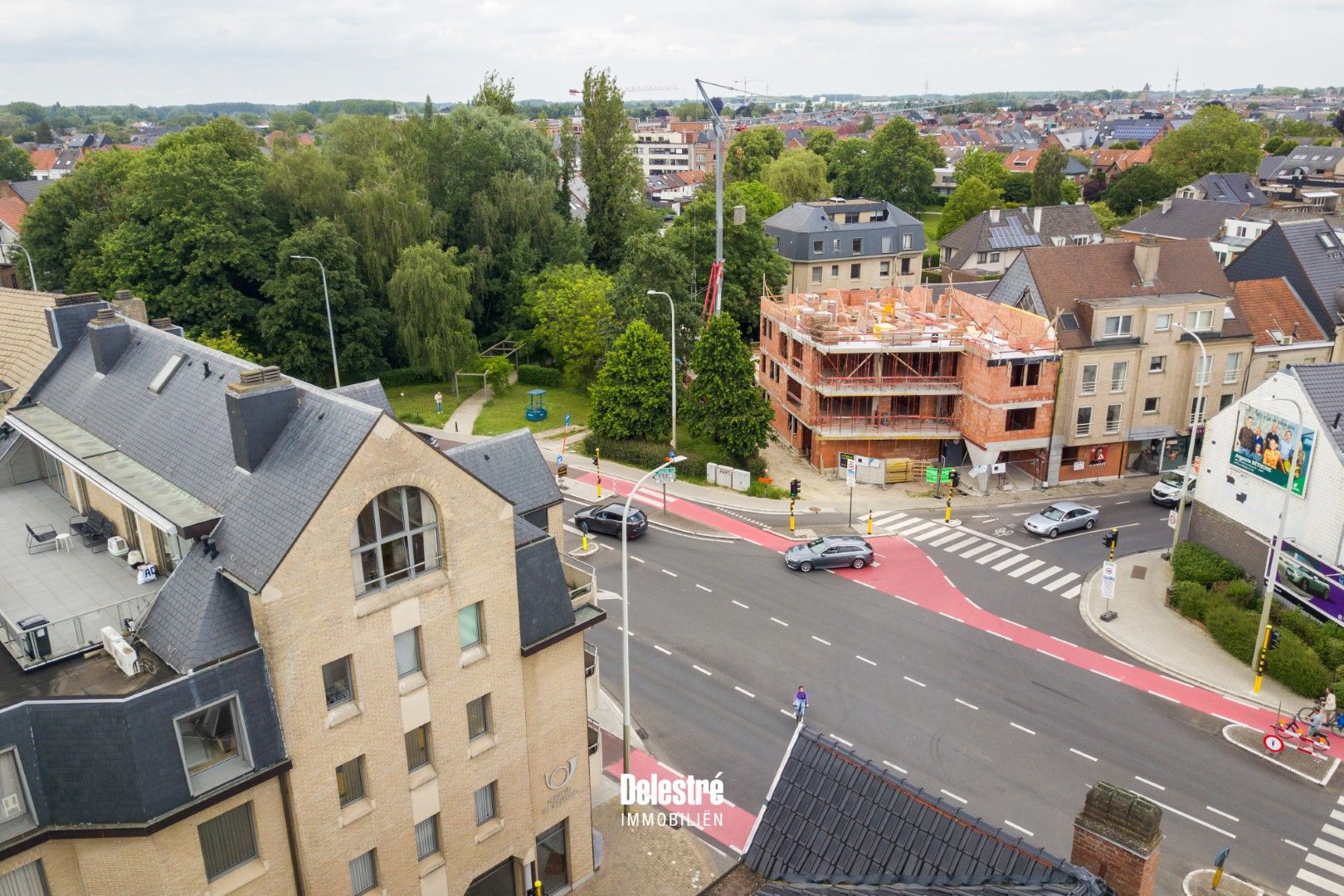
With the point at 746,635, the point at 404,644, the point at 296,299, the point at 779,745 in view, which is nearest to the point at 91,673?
the point at 404,644

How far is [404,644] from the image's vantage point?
19.5 metres

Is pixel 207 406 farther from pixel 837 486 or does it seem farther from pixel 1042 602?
pixel 837 486

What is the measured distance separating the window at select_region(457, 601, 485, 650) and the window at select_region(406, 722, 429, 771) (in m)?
1.89

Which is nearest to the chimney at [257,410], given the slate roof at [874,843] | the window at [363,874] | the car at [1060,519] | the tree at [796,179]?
the window at [363,874]

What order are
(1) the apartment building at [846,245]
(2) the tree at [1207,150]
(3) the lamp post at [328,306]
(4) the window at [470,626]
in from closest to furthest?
(4) the window at [470,626], (3) the lamp post at [328,306], (1) the apartment building at [846,245], (2) the tree at [1207,150]

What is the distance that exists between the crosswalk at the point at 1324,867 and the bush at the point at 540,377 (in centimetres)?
5443

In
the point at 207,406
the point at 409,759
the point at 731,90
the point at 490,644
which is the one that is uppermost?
the point at 731,90

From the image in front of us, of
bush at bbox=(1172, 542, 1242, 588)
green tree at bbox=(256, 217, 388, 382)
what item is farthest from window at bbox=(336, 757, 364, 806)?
green tree at bbox=(256, 217, 388, 382)

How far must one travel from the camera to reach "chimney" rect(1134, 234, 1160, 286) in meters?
53.5

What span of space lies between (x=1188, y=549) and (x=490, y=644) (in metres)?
32.1

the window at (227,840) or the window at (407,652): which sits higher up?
the window at (407,652)

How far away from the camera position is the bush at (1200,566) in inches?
1492

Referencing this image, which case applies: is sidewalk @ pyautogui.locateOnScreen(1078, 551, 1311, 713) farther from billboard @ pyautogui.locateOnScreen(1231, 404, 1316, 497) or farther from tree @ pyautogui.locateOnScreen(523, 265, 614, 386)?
tree @ pyautogui.locateOnScreen(523, 265, 614, 386)

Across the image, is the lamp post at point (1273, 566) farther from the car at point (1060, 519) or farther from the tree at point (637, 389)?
the tree at point (637, 389)
